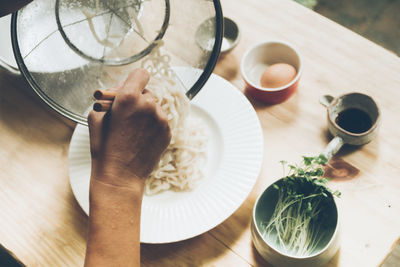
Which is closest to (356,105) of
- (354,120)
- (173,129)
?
(354,120)

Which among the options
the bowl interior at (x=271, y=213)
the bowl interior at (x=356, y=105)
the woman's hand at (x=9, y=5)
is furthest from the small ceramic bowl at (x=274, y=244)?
the woman's hand at (x=9, y=5)

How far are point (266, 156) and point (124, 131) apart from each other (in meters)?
0.43

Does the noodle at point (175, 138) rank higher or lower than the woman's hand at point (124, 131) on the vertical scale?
lower

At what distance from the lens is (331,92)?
3.42 ft

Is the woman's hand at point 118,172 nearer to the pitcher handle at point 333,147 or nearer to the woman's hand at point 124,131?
the woman's hand at point 124,131

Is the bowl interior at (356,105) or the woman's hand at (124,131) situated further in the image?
the bowl interior at (356,105)

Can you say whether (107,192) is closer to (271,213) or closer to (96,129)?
(96,129)

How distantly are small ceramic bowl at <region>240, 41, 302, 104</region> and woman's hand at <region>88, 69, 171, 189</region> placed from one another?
386 millimetres

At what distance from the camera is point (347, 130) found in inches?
37.4

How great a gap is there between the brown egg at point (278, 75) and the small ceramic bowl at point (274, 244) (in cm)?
30

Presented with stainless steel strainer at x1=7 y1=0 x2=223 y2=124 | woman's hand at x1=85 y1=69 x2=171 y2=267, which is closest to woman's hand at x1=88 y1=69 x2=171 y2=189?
woman's hand at x1=85 y1=69 x2=171 y2=267

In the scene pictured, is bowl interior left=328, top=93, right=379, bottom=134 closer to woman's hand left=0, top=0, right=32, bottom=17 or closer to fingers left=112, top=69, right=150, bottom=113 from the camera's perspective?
fingers left=112, top=69, right=150, bottom=113

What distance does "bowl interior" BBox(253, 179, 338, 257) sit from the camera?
808 millimetres

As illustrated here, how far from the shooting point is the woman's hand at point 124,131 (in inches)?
27.2
